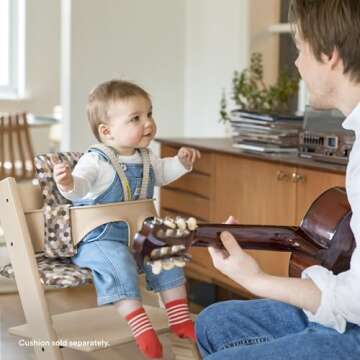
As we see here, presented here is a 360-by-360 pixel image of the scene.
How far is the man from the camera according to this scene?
163 centimetres

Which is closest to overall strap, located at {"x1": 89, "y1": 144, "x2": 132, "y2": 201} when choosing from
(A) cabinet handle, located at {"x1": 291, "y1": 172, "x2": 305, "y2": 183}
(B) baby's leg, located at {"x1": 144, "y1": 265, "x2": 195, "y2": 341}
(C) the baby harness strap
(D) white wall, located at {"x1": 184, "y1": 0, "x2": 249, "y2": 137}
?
(C) the baby harness strap

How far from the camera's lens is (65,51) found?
4.54 metres

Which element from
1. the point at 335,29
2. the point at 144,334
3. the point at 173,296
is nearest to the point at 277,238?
the point at 335,29

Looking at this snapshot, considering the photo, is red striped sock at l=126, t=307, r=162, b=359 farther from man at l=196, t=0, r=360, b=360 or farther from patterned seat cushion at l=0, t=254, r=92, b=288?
man at l=196, t=0, r=360, b=360

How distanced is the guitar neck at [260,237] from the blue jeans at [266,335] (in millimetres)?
144

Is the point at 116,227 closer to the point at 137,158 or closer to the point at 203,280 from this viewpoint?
the point at 137,158

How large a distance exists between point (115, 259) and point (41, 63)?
5433mm

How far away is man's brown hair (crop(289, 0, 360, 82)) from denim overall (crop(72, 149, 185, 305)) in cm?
Answer: 118

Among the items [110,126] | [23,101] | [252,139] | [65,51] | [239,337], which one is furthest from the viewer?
[23,101]

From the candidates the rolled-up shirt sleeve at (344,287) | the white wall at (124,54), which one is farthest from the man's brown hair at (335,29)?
the white wall at (124,54)

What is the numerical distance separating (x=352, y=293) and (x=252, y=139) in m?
2.00

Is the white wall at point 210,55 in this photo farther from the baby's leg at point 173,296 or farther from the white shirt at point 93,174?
the baby's leg at point 173,296

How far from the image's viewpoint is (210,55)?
4484 mm

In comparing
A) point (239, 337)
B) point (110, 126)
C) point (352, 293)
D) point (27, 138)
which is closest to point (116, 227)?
point (110, 126)
